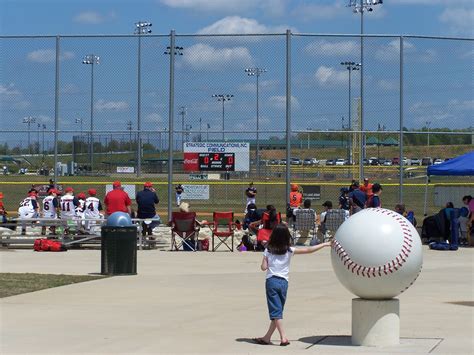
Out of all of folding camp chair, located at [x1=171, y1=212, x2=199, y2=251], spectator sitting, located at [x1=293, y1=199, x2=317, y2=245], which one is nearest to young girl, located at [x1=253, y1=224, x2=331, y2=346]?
folding camp chair, located at [x1=171, y1=212, x2=199, y2=251]

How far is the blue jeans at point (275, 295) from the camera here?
10461mm

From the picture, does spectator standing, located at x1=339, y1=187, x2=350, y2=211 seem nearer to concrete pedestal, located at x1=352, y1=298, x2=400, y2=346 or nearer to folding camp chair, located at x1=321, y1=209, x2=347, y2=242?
folding camp chair, located at x1=321, y1=209, x2=347, y2=242

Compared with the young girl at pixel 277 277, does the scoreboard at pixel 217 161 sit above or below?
above

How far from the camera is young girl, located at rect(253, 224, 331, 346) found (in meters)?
10.5

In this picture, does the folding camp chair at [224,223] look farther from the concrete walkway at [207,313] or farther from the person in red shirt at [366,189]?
the person in red shirt at [366,189]

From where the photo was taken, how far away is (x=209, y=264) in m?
19.9

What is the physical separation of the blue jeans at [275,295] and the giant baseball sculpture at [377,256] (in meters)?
0.65

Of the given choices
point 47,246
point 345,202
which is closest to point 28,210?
point 47,246

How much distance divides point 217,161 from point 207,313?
13.0m

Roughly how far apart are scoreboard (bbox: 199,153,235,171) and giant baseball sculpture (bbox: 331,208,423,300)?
51.1ft

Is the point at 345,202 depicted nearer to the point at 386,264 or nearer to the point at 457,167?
the point at 457,167

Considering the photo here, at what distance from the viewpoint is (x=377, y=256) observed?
9891mm

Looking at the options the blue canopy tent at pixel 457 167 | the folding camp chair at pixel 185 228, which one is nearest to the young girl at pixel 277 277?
the folding camp chair at pixel 185 228

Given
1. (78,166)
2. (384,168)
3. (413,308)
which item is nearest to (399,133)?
(384,168)
